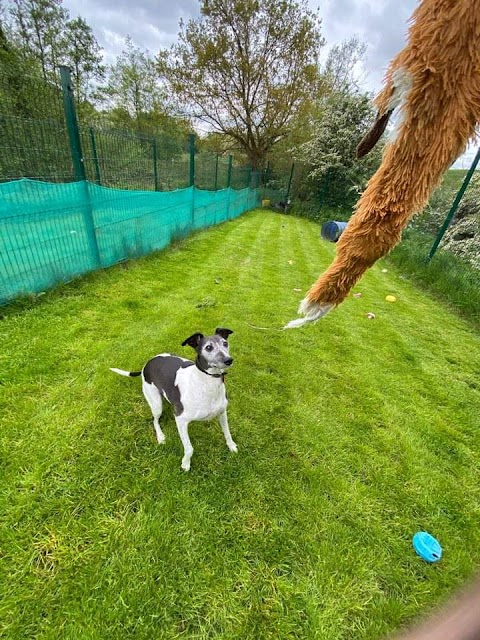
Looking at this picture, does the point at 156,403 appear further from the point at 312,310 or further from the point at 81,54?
the point at 81,54

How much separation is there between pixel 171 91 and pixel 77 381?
24.4m

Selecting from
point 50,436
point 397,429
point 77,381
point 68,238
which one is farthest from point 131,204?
point 397,429

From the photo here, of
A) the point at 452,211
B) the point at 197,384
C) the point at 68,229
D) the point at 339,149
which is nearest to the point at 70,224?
the point at 68,229

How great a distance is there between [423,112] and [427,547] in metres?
2.32

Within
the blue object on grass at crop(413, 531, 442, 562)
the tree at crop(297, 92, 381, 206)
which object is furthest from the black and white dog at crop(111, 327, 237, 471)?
the tree at crop(297, 92, 381, 206)

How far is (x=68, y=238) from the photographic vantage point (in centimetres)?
439

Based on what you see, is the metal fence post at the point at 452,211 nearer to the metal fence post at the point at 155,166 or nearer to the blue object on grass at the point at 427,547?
the metal fence post at the point at 155,166

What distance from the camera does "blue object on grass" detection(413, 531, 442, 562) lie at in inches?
71.0

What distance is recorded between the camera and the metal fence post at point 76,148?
402cm

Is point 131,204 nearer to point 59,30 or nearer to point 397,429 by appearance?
point 397,429

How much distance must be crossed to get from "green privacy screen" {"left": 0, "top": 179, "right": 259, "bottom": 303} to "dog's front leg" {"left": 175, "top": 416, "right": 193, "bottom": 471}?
3115 mm

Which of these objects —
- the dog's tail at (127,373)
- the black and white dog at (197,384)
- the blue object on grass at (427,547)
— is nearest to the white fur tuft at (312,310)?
the black and white dog at (197,384)

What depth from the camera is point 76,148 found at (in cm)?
429

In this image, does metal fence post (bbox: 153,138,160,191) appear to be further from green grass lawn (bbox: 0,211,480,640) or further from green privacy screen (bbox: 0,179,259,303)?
green grass lawn (bbox: 0,211,480,640)
